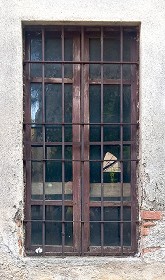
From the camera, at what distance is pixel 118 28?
399cm

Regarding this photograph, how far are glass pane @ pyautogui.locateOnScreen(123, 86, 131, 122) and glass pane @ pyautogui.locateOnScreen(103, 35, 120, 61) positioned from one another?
11.1 inches

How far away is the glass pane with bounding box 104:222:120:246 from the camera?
4.02m

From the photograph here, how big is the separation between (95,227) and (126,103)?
112cm

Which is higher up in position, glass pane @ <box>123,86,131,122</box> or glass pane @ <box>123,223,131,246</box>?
glass pane @ <box>123,86,131,122</box>

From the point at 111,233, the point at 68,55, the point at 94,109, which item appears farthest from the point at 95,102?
the point at 111,233

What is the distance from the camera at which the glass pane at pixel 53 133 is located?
401 centimetres

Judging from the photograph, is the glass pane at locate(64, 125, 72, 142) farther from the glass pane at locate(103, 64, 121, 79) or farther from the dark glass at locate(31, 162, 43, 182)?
the glass pane at locate(103, 64, 121, 79)

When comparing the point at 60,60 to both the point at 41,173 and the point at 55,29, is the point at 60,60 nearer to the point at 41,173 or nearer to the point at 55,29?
the point at 55,29

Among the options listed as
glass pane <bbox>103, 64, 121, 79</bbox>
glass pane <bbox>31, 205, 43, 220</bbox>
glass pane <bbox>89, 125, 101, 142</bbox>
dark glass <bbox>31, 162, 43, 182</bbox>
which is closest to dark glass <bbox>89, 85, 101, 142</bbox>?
glass pane <bbox>89, 125, 101, 142</bbox>

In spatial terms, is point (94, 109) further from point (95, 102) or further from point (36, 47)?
point (36, 47)

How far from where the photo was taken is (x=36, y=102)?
159 inches

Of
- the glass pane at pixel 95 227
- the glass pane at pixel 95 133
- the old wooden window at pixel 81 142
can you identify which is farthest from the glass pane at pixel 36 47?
the glass pane at pixel 95 227

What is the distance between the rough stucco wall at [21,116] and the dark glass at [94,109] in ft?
1.26

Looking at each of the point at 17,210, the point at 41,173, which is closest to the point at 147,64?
the point at 41,173
